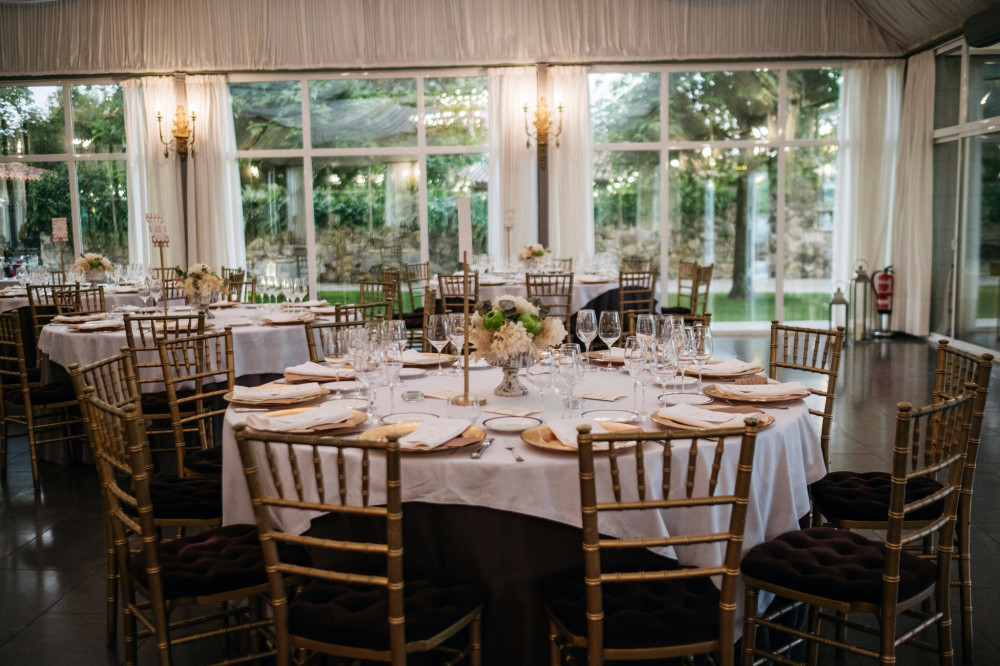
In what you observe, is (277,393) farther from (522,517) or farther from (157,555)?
(522,517)

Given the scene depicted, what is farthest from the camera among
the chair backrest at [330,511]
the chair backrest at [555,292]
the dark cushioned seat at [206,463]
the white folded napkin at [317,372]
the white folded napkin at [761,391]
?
the chair backrest at [555,292]

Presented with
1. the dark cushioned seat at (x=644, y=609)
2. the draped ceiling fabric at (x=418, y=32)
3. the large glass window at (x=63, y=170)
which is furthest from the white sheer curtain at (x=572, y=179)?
the dark cushioned seat at (x=644, y=609)

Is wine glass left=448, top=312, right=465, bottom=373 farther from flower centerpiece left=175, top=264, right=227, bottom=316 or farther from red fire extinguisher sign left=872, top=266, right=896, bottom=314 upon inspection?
red fire extinguisher sign left=872, top=266, right=896, bottom=314

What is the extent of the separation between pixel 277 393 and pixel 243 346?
8.00 ft

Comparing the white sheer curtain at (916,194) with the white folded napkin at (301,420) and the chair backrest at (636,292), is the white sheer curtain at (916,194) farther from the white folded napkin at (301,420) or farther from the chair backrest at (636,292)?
the white folded napkin at (301,420)

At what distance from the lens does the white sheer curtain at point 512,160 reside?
11031mm

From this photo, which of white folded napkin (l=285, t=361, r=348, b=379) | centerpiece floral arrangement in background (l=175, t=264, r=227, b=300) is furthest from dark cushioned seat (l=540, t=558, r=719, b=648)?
centerpiece floral arrangement in background (l=175, t=264, r=227, b=300)

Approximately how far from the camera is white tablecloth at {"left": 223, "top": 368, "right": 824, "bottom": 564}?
2420 millimetres

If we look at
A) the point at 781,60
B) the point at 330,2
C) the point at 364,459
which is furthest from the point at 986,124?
the point at 364,459

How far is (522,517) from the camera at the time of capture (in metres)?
2.51

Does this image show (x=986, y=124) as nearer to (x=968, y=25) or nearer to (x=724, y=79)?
(x=968, y=25)

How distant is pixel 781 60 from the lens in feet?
36.2

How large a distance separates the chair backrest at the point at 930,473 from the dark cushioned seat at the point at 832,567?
0.06m

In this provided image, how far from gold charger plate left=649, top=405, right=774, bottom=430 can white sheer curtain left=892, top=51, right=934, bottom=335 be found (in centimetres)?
875
